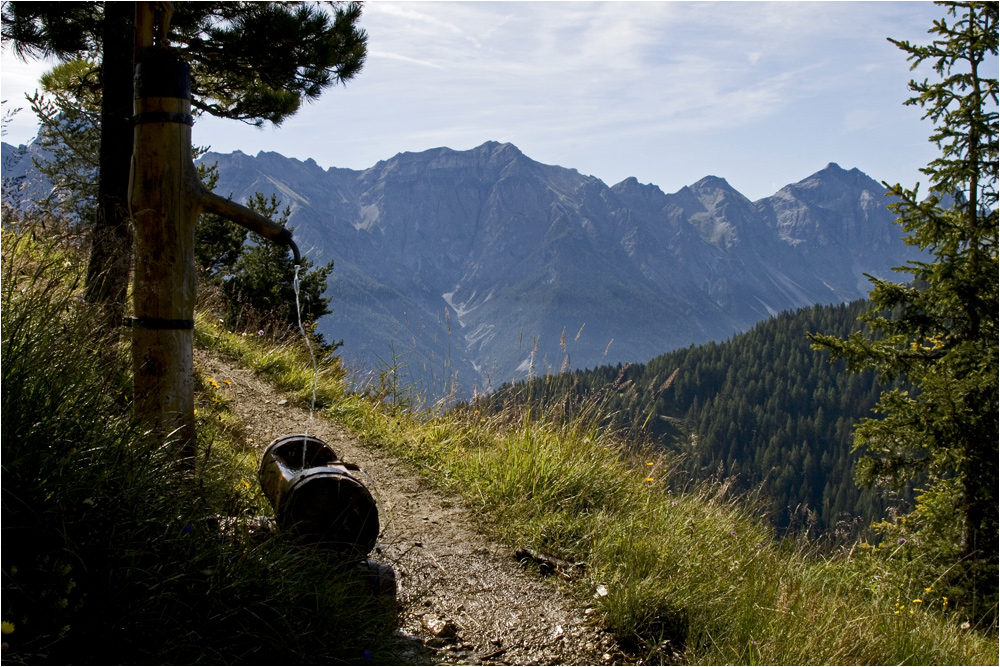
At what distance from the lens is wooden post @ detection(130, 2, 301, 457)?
3.26 meters

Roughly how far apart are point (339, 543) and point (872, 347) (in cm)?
839

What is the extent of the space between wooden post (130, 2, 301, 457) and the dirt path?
142 cm

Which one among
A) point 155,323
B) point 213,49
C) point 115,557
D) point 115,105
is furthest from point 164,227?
point 213,49

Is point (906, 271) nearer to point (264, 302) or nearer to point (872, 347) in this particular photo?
point (872, 347)

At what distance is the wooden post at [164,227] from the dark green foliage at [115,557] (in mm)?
446

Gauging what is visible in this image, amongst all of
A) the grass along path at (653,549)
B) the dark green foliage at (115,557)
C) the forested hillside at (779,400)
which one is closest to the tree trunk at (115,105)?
the grass along path at (653,549)

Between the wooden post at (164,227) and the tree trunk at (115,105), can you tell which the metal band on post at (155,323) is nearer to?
the wooden post at (164,227)

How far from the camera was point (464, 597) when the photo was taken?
351 cm

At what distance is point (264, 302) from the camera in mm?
12344

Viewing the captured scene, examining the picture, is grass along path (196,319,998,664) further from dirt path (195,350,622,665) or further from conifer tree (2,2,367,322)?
conifer tree (2,2,367,322)

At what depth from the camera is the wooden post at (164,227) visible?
3.26 m

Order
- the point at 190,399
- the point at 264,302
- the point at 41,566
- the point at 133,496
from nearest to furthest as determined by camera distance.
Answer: the point at 41,566 → the point at 133,496 → the point at 190,399 → the point at 264,302

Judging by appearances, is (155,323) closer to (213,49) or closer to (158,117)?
(158,117)

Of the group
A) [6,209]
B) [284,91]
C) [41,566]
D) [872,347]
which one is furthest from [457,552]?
[872,347]
